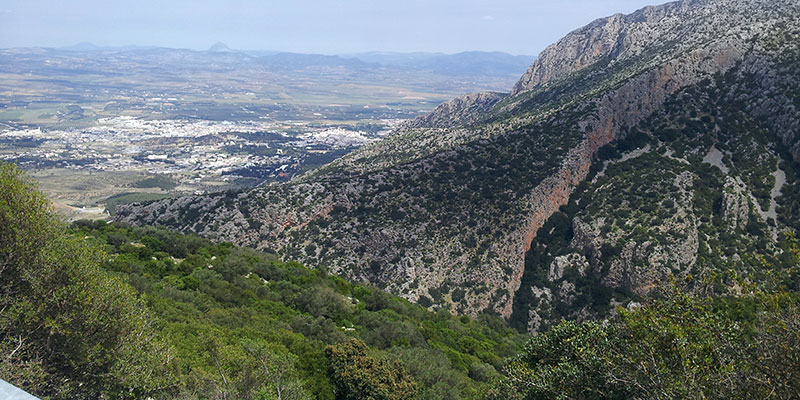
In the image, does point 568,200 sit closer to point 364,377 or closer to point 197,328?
point 364,377

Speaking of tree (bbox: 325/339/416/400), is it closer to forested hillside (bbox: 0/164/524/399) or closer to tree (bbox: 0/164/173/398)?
forested hillside (bbox: 0/164/524/399)

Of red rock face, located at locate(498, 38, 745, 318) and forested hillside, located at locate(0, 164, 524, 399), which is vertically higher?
red rock face, located at locate(498, 38, 745, 318)

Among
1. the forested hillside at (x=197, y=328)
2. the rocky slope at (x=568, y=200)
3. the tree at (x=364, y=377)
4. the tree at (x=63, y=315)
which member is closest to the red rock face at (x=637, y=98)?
the rocky slope at (x=568, y=200)

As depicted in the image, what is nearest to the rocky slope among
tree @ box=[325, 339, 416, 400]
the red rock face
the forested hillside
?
the red rock face

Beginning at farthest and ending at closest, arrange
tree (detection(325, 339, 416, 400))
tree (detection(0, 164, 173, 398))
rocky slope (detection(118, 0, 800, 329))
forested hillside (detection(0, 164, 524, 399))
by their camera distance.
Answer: rocky slope (detection(118, 0, 800, 329))
tree (detection(325, 339, 416, 400))
forested hillside (detection(0, 164, 524, 399))
tree (detection(0, 164, 173, 398))

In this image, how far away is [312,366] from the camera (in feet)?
81.1

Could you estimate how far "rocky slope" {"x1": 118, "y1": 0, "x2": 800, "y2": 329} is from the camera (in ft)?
171

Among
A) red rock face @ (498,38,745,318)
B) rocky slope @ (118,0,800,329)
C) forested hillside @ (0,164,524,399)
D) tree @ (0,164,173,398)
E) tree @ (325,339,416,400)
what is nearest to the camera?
tree @ (0,164,173,398)

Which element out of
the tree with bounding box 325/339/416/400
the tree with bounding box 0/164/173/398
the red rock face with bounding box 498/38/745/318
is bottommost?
the tree with bounding box 325/339/416/400

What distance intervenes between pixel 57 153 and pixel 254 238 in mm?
186257

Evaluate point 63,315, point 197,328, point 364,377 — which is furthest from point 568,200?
point 63,315

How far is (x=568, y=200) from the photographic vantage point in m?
64.1

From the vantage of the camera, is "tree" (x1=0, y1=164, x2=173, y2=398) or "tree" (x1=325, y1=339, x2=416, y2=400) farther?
"tree" (x1=325, y1=339, x2=416, y2=400)

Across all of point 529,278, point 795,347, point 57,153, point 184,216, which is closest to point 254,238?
point 184,216
